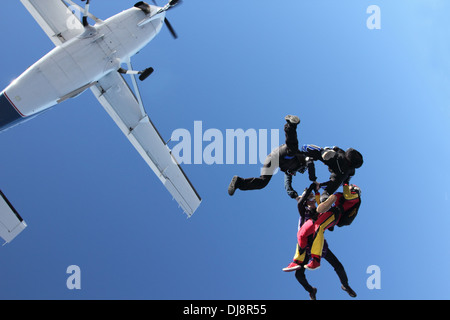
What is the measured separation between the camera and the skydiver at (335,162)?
9.59 metres

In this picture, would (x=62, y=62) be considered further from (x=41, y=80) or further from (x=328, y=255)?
(x=328, y=255)

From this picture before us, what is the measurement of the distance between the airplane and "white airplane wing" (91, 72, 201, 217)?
0.13 ft

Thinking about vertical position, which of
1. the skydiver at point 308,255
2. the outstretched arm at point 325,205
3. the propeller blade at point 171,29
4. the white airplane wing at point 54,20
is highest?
the white airplane wing at point 54,20

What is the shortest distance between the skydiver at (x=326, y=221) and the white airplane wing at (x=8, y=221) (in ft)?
35.4

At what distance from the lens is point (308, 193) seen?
10258mm

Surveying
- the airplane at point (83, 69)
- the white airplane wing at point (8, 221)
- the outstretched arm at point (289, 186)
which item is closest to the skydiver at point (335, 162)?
the outstretched arm at point (289, 186)

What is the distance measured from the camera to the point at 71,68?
46.0 feet

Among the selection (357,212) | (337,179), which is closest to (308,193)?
(337,179)

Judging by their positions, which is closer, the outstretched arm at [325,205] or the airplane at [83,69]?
the outstretched arm at [325,205]

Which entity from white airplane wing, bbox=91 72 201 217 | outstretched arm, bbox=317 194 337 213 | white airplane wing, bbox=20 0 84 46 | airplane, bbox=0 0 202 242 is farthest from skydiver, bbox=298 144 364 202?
white airplane wing, bbox=20 0 84 46

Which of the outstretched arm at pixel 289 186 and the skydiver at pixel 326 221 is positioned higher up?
the outstretched arm at pixel 289 186

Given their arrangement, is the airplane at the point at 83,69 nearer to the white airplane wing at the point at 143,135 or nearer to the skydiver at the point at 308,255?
the white airplane wing at the point at 143,135

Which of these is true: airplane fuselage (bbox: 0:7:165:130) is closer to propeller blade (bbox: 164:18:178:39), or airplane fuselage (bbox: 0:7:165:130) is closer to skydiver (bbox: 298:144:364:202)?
propeller blade (bbox: 164:18:178:39)

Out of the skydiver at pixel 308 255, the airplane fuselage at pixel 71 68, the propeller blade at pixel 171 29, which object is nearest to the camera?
the skydiver at pixel 308 255
